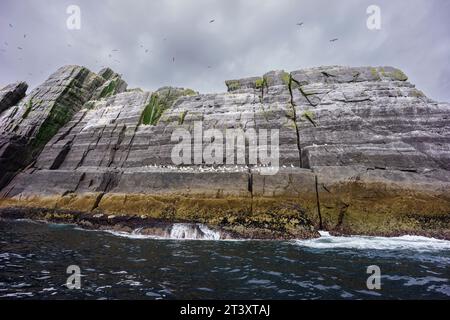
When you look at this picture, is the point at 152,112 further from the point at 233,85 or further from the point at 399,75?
the point at 399,75

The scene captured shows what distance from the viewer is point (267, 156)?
2586cm

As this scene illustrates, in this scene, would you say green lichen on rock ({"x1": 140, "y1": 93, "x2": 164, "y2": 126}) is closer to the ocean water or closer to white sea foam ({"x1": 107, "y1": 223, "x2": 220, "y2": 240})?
white sea foam ({"x1": 107, "y1": 223, "x2": 220, "y2": 240})

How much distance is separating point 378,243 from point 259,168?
1046 centimetres

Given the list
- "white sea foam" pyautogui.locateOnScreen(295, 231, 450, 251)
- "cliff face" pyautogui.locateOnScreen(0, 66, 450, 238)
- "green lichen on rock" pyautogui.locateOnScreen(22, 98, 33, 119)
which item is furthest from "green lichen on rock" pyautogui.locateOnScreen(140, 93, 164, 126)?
"white sea foam" pyautogui.locateOnScreen(295, 231, 450, 251)

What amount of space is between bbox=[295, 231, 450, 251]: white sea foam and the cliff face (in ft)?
3.38

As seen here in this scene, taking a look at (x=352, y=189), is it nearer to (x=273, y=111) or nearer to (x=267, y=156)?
(x=267, y=156)

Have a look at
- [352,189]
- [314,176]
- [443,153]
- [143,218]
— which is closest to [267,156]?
[314,176]

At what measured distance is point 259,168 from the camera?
24.0m

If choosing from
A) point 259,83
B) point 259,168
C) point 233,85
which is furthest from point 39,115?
point 259,168

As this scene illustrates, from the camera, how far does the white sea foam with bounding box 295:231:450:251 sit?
51.5 ft

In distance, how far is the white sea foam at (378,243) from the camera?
15.7m

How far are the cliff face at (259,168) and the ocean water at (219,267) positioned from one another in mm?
2688

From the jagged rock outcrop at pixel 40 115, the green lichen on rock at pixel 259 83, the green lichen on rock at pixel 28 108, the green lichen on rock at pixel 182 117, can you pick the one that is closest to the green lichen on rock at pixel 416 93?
the green lichen on rock at pixel 259 83
